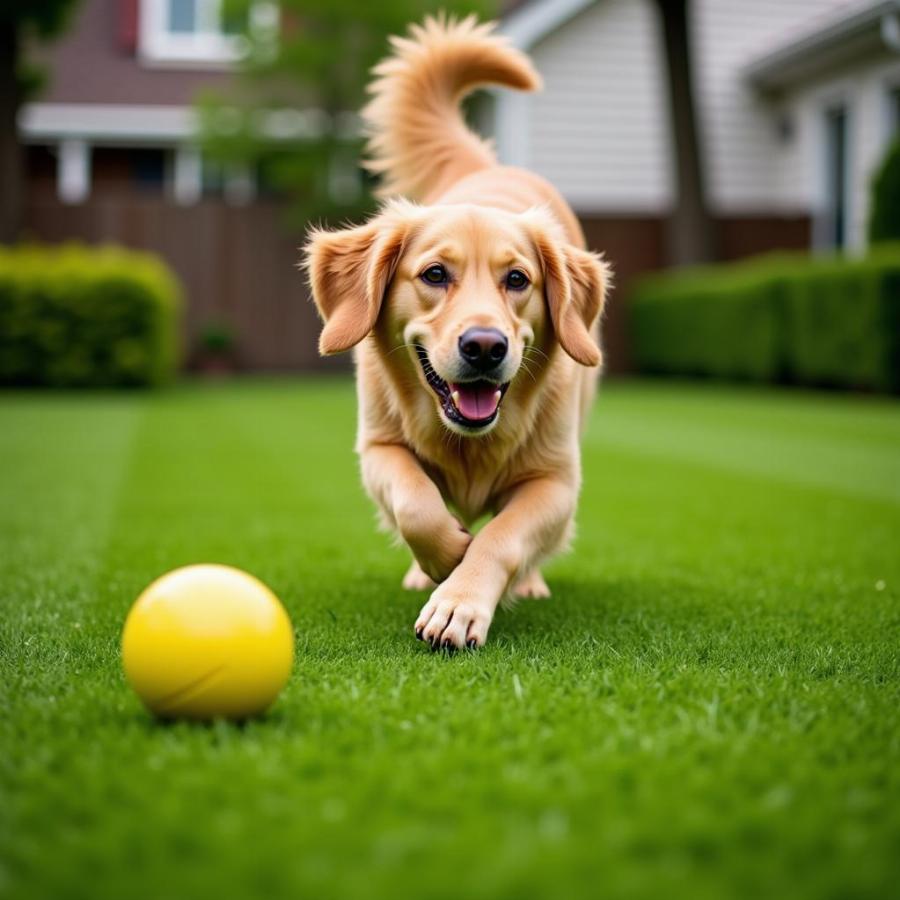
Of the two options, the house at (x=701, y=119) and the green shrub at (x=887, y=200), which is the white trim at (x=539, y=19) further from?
the green shrub at (x=887, y=200)

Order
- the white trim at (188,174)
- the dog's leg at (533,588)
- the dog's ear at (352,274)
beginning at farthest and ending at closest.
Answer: the white trim at (188,174)
the dog's leg at (533,588)
the dog's ear at (352,274)

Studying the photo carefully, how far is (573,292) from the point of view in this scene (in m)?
4.09

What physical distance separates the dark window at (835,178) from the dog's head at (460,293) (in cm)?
1692

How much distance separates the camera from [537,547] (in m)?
3.74

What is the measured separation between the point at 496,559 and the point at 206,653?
1198 mm

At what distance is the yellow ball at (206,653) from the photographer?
2.47m

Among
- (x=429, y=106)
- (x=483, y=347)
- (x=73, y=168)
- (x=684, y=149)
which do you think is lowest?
(x=483, y=347)

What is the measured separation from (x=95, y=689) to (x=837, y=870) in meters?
1.75

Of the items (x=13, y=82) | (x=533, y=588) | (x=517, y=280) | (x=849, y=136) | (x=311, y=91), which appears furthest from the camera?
(x=311, y=91)

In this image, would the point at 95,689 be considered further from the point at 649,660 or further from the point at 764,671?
the point at 764,671

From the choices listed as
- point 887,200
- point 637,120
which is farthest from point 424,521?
point 637,120

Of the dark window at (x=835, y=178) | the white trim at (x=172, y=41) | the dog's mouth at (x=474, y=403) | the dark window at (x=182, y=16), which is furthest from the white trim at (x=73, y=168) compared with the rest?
the dog's mouth at (x=474, y=403)

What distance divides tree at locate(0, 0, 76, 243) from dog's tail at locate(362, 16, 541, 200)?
42.0 ft

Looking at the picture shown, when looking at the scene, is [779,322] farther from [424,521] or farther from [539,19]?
[424,521]
